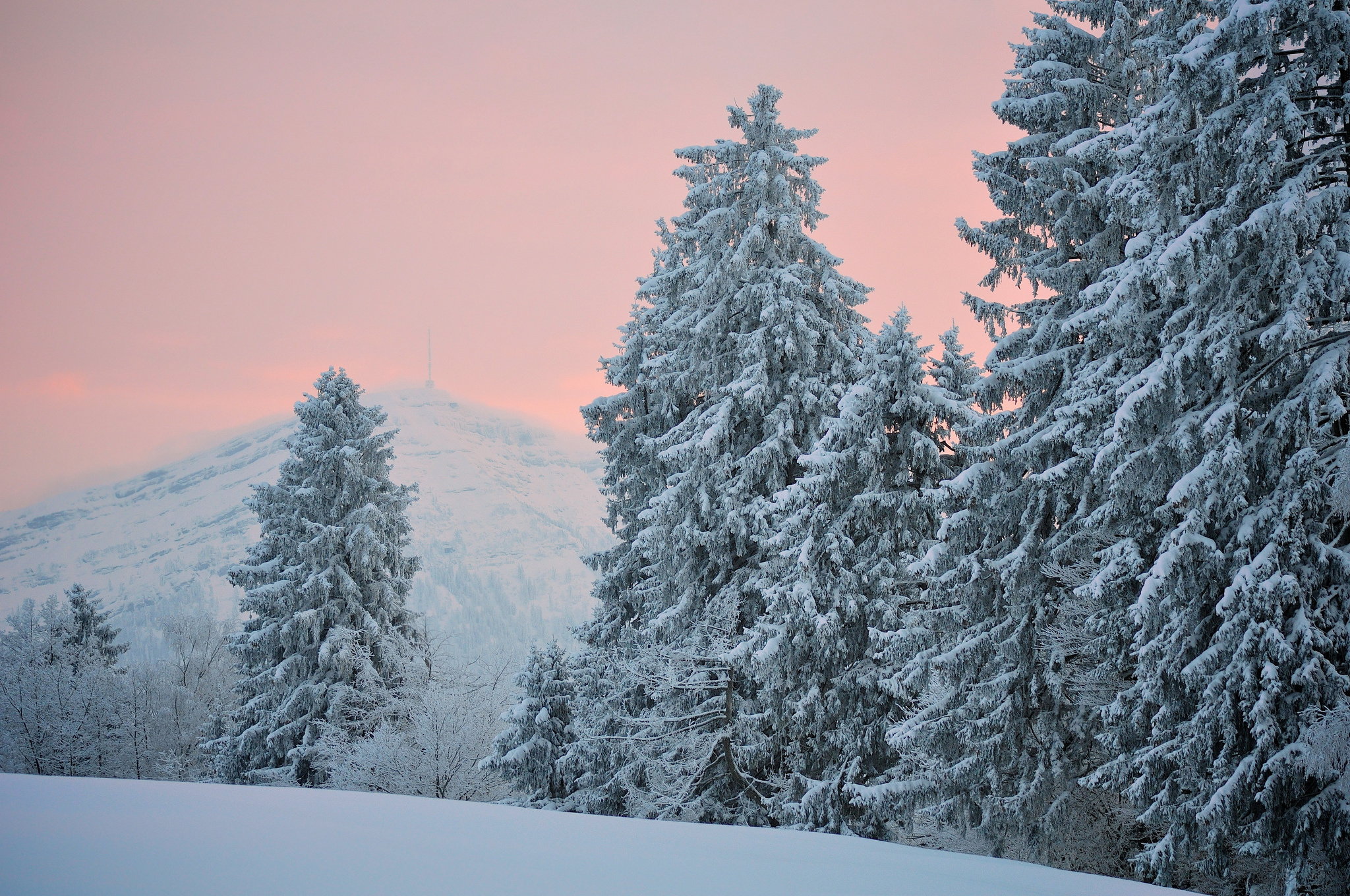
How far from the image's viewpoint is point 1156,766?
899 centimetres

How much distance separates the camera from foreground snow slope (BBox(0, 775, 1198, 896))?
2.61 m

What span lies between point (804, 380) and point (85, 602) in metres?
37.1

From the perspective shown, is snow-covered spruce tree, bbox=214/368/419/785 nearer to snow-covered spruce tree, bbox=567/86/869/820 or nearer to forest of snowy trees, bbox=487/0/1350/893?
forest of snowy trees, bbox=487/0/1350/893

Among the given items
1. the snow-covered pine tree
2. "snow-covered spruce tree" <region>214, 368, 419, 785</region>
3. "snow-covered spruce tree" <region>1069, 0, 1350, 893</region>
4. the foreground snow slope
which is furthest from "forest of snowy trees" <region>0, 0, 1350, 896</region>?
the snow-covered pine tree

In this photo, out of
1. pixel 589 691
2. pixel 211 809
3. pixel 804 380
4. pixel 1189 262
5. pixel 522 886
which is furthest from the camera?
pixel 589 691

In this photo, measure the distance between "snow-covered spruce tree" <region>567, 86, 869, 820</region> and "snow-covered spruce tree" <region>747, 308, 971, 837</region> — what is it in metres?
0.90

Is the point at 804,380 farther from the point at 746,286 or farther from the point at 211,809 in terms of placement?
the point at 211,809

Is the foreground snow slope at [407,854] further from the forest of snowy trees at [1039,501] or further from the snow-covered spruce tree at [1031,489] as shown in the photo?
the snow-covered spruce tree at [1031,489]

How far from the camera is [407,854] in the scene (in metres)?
3.06

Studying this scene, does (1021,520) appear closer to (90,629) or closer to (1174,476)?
(1174,476)

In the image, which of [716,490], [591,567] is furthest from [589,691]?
[716,490]

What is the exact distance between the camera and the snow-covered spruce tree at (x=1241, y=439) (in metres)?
7.98

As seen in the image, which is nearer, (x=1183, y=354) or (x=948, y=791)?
(x=1183, y=354)

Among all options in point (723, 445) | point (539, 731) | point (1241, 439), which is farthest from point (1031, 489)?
point (539, 731)
